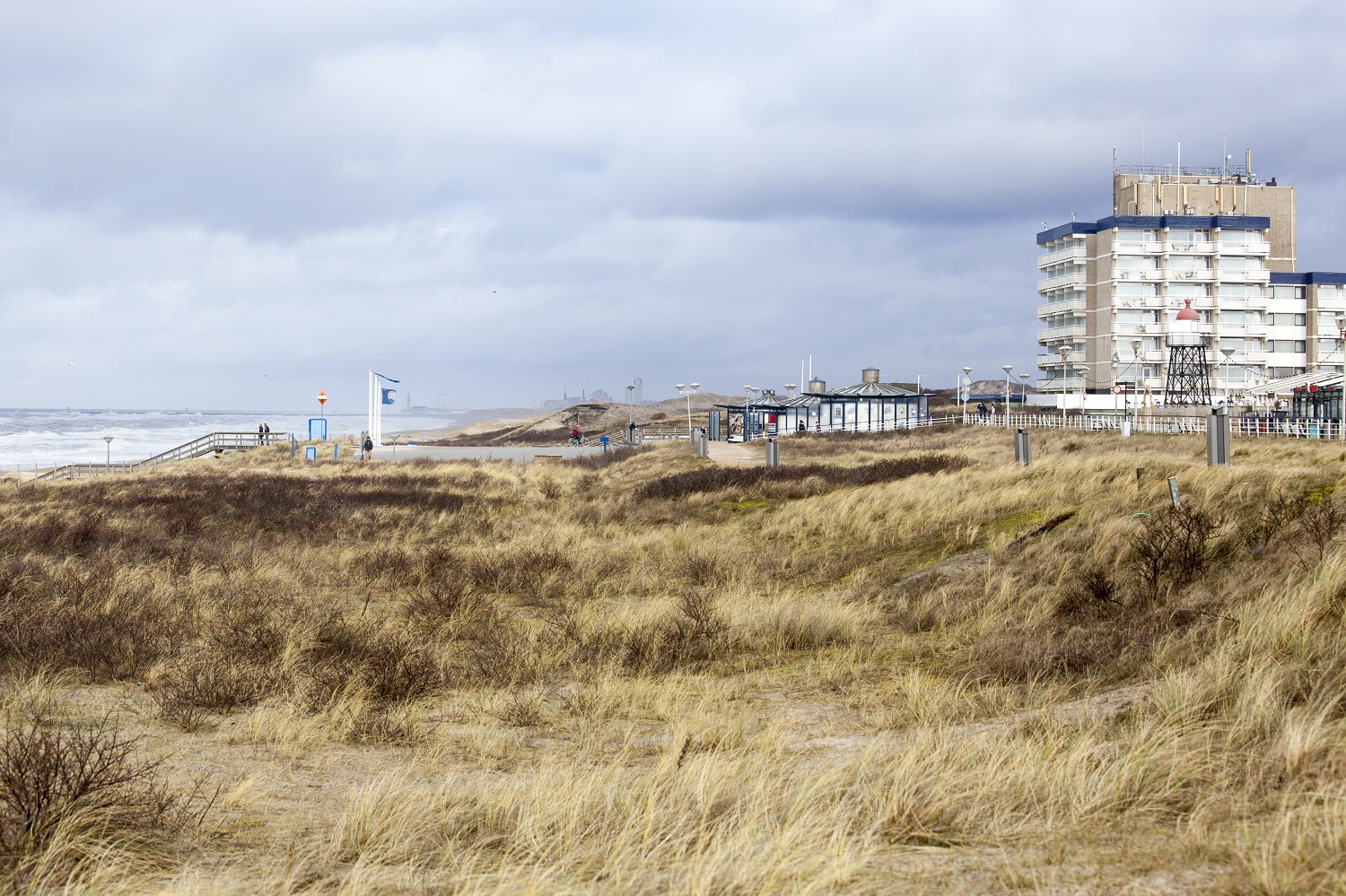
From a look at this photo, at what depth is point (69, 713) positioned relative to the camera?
23.0ft

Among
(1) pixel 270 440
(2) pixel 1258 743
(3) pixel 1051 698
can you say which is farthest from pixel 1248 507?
(1) pixel 270 440

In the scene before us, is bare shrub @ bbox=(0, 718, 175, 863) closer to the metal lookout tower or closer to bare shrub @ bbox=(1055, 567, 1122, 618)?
bare shrub @ bbox=(1055, 567, 1122, 618)

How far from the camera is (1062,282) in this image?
3342 inches

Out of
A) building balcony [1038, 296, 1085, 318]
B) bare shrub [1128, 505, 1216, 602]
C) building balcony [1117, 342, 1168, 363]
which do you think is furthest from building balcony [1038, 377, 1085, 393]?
bare shrub [1128, 505, 1216, 602]

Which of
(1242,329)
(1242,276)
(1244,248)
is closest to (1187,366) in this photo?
(1242,329)

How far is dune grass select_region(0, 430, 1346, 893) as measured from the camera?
4090 mm

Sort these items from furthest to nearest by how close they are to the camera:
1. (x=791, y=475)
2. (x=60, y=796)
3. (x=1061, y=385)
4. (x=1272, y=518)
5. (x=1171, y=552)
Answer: (x=1061, y=385)
(x=791, y=475)
(x=1272, y=518)
(x=1171, y=552)
(x=60, y=796)

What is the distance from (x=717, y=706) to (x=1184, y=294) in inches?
3325

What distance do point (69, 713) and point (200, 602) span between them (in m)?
4.26

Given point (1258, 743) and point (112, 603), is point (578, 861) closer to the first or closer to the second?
point (1258, 743)

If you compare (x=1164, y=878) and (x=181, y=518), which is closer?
(x=1164, y=878)

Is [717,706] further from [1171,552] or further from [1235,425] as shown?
[1235,425]

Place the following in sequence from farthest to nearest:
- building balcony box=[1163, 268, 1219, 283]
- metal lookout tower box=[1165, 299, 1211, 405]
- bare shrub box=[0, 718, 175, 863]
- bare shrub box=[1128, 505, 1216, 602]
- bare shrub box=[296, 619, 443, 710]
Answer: building balcony box=[1163, 268, 1219, 283], metal lookout tower box=[1165, 299, 1211, 405], bare shrub box=[1128, 505, 1216, 602], bare shrub box=[296, 619, 443, 710], bare shrub box=[0, 718, 175, 863]

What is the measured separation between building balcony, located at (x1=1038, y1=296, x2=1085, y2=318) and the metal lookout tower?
9.83 m
